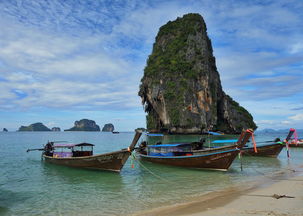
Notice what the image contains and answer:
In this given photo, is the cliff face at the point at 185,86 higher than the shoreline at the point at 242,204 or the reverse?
higher

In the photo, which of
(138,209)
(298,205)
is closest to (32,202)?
(138,209)

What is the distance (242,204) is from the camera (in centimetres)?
787

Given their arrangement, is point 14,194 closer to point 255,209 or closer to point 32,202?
point 32,202

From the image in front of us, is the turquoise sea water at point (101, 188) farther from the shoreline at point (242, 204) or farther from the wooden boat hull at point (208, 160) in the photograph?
the shoreline at point (242, 204)

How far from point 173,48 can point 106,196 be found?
2637 inches

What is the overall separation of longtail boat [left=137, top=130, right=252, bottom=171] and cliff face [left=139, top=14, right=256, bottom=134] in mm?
45322

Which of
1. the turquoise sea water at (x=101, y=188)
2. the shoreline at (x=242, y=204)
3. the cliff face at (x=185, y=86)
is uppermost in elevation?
the cliff face at (x=185, y=86)

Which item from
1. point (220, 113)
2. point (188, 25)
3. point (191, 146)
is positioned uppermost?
point (188, 25)

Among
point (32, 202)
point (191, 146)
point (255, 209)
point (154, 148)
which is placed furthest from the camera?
point (154, 148)

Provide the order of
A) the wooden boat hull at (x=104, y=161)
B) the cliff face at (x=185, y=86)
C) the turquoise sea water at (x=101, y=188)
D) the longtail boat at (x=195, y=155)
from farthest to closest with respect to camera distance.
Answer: the cliff face at (x=185, y=86), the wooden boat hull at (x=104, y=161), the longtail boat at (x=195, y=155), the turquoise sea water at (x=101, y=188)

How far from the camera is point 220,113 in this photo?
75.5 m

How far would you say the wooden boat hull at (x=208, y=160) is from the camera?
14.5m

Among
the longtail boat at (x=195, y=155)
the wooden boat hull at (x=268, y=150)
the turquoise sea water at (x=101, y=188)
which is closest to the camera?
the turquoise sea water at (x=101, y=188)

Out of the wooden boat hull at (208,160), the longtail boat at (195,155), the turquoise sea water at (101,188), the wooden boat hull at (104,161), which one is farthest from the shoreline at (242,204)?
the wooden boat hull at (104,161)
